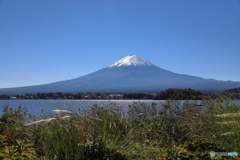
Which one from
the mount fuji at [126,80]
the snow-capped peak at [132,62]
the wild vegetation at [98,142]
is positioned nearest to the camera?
the wild vegetation at [98,142]

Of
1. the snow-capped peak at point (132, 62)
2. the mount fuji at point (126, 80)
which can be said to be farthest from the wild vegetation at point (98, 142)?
the snow-capped peak at point (132, 62)

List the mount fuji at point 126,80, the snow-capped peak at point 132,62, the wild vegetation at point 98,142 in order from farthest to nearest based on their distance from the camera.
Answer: the snow-capped peak at point 132,62 < the mount fuji at point 126,80 < the wild vegetation at point 98,142

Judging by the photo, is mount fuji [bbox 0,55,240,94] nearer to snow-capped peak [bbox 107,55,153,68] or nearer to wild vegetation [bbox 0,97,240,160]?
snow-capped peak [bbox 107,55,153,68]

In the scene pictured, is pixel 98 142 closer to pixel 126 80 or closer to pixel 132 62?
pixel 126 80

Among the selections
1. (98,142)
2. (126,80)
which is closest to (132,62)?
(126,80)

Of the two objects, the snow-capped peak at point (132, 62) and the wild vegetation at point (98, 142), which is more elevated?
the snow-capped peak at point (132, 62)

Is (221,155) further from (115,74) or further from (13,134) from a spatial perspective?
(115,74)

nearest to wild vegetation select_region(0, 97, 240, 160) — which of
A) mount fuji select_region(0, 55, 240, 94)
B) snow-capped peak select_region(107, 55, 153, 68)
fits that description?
mount fuji select_region(0, 55, 240, 94)

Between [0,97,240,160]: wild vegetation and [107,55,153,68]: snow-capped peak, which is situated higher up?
[107,55,153,68]: snow-capped peak

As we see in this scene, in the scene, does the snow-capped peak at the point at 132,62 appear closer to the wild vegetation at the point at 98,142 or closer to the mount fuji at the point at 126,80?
the mount fuji at the point at 126,80
